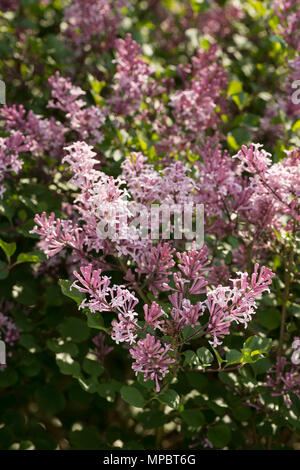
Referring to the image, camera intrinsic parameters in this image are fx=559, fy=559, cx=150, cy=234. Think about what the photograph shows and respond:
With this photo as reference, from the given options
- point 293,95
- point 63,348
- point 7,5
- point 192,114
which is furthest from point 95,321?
point 7,5

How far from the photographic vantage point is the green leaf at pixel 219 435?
1.65 meters

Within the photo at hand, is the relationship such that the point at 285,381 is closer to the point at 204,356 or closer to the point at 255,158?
the point at 204,356

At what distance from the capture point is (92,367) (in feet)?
5.32

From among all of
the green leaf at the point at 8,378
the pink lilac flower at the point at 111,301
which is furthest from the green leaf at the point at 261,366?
the green leaf at the point at 8,378

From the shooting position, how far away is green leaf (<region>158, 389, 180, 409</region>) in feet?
4.27

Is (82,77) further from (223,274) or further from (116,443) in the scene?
(116,443)

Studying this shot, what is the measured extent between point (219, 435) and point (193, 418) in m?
0.10

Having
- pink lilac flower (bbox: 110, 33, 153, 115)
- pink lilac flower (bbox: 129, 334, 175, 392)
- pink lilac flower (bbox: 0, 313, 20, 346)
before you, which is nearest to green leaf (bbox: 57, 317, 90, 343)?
pink lilac flower (bbox: 0, 313, 20, 346)

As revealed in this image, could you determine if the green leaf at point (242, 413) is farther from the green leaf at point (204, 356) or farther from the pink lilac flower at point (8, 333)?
the pink lilac flower at point (8, 333)

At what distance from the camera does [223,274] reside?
153 centimetres

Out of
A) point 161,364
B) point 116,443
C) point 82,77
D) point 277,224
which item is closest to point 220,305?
point 161,364

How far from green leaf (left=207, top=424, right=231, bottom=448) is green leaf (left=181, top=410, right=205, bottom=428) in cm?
4

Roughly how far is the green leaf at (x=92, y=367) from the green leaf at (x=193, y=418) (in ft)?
0.92
